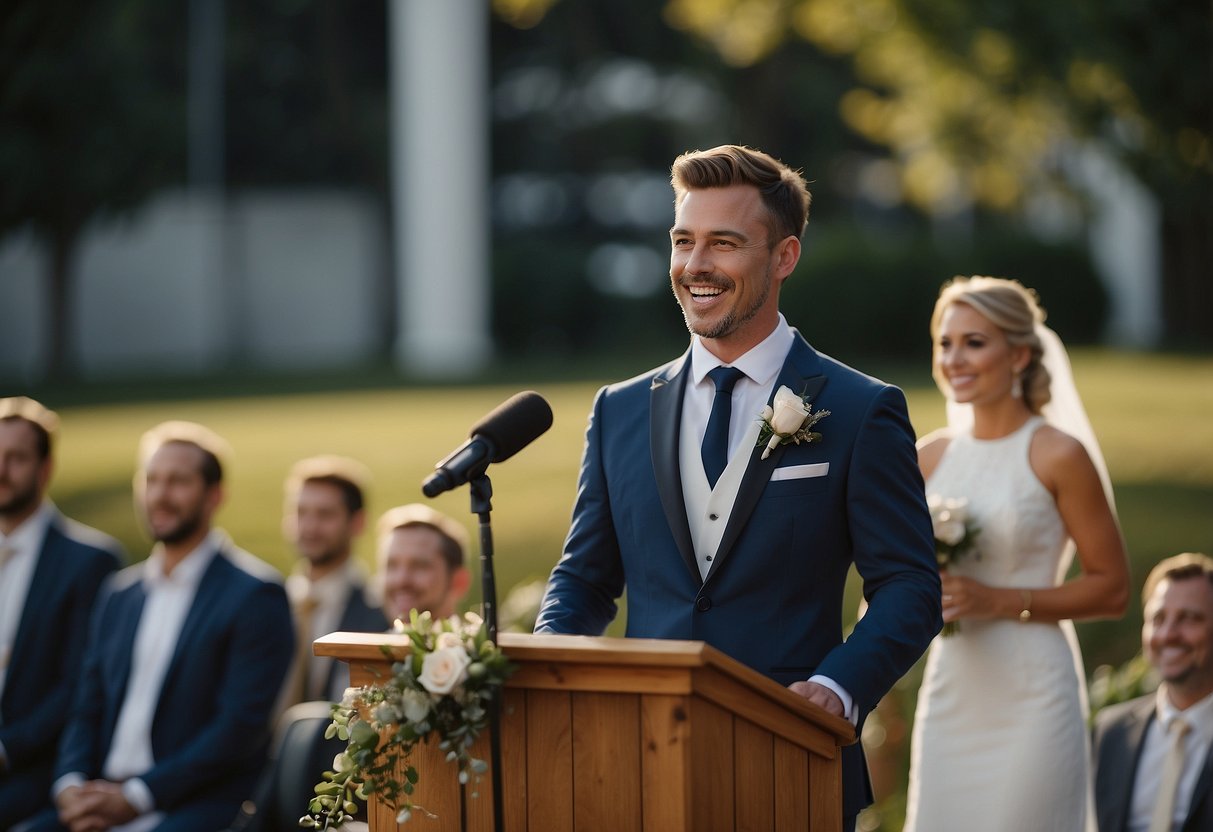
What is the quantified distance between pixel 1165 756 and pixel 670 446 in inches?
102

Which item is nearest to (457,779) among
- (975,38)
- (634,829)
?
(634,829)

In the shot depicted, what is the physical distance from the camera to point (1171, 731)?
17.9 ft

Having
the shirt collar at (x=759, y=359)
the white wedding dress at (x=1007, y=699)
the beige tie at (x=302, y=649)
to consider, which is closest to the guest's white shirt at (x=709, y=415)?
the shirt collar at (x=759, y=359)

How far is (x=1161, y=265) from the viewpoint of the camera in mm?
31656

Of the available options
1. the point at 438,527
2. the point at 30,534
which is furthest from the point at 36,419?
the point at 438,527

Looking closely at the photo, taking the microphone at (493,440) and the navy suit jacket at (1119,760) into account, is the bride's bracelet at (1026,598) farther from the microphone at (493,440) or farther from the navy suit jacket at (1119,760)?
the microphone at (493,440)

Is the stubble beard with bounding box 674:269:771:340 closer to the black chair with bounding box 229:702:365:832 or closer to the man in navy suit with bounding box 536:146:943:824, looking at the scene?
the man in navy suit with bounding box 536:146:943:824

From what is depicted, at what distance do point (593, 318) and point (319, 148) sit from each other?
797 centimetres

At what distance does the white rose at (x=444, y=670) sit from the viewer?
3.08m

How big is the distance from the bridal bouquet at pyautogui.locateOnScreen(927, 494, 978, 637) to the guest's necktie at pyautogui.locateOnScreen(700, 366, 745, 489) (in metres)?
1.52

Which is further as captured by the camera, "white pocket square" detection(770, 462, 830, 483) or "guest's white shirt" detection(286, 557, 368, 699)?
"guest's white shirt" detection(286, 557, 368, 699)

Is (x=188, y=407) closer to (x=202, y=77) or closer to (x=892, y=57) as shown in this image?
(x=892, y=57)

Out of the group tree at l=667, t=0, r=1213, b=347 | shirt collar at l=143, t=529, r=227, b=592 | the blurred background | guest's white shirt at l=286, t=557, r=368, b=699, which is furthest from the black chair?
tree at l=667, t=0, r=1213, b=347

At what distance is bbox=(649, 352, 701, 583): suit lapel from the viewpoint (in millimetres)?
3756
